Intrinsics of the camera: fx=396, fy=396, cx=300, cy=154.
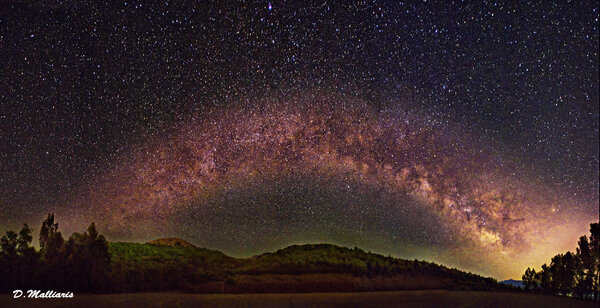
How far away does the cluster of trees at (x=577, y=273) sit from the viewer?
2623 centimetres

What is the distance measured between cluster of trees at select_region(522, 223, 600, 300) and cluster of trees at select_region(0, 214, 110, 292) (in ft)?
91.6

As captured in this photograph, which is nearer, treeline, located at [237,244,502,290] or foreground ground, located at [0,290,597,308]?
foreground ground, located at [0,290,597,308]

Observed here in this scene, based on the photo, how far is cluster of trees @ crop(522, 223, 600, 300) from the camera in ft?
86.1

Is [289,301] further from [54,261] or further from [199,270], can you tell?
[54,261]

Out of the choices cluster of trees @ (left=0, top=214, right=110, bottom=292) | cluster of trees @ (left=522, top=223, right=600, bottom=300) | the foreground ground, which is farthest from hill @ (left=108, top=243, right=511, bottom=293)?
cluster of trees @ (left=522, top=223, right=600, bottom=300)

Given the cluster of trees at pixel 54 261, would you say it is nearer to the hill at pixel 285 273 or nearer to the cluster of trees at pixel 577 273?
the hill at pixel 285 273

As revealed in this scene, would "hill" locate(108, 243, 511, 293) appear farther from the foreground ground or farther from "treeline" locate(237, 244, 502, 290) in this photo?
the foreground ground

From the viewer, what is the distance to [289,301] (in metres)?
19.8

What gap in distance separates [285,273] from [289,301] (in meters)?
8.80

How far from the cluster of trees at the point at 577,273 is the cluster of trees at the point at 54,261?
1099 inches

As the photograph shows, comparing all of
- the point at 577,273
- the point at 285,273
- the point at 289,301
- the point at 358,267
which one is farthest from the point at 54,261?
the point at 577,273

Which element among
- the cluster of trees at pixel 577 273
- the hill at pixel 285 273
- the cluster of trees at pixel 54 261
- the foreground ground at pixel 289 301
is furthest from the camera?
the cluster of trees at pixel 577 273

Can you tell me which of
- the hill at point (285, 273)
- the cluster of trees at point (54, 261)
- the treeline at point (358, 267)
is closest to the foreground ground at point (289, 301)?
the cluster of trees at point (54, 261)

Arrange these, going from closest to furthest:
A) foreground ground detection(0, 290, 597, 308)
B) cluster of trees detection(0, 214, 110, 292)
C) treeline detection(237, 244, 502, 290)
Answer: foreground ground detection(0, 290, 597, 308) → cluster of trees detection(0, 214, 110, 292) → treeline detection(237, 244, 502, 290)
